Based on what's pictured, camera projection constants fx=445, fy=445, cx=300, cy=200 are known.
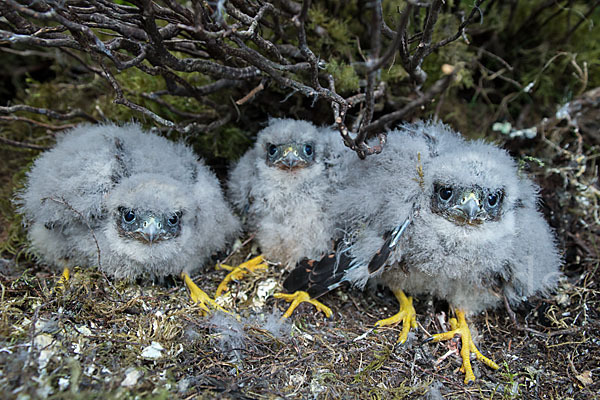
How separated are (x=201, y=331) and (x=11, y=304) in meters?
0.86

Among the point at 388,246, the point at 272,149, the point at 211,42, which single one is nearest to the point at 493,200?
the point at 388,246

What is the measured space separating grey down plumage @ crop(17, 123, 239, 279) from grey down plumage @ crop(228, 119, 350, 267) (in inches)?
13.3

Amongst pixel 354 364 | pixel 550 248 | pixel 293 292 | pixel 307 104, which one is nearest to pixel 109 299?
pixel 293 292

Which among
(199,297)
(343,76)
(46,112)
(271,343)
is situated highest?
(343,76)

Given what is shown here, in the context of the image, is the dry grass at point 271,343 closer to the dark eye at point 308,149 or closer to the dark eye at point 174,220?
the dark eye at point 174,220

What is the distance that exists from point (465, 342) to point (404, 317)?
0.33 metres

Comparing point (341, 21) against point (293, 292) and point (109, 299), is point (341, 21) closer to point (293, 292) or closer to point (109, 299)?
point (293, 292)

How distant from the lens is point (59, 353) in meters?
1.73

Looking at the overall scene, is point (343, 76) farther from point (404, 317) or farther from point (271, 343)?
point (271, 343)

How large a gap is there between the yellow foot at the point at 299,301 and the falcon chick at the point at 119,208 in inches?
16.0

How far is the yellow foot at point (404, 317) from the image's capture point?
7.83 feet

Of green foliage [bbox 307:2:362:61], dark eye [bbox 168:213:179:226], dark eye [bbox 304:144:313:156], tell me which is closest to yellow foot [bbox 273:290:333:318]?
dark eye [bbox 168:213:179:226]

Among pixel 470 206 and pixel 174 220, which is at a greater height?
pixel 470 206

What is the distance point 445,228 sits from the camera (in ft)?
7.27
